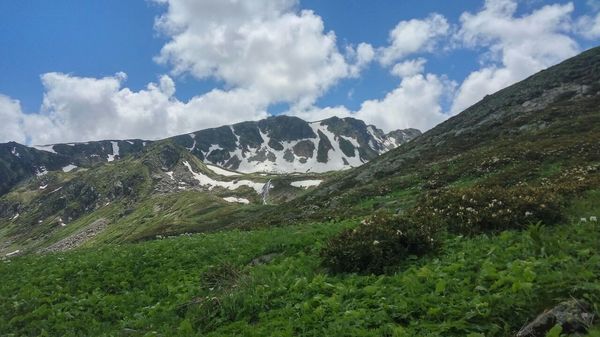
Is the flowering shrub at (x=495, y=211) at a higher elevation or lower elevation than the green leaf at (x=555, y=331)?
higher

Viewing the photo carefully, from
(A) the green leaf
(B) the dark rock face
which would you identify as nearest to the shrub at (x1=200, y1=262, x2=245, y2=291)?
(B) the dark rock face

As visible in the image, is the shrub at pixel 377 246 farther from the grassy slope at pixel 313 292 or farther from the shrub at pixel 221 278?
the shrub at pixel 221 278

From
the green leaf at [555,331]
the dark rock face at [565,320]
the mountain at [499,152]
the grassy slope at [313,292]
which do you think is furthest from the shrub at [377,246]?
the mountain at [499,152]

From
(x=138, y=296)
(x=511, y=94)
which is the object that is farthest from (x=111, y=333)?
(x=511, y=94)

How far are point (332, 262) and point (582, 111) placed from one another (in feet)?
186

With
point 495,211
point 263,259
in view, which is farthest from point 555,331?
point 263,259

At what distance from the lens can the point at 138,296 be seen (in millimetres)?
15609

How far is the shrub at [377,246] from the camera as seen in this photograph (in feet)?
41.9

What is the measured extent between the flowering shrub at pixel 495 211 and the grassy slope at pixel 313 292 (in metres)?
0.91

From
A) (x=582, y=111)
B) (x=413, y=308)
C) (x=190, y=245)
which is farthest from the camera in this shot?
(x=582, y=111)

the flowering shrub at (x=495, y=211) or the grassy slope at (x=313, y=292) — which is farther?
the flowering shrub at (x=495, y=211)

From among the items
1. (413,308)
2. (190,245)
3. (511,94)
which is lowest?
(413,308)

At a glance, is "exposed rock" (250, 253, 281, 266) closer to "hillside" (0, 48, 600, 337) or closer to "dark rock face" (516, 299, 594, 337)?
Result: "hillside" (0, 48, 600, 337)

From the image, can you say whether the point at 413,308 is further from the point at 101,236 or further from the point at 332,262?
the point at 101,236
